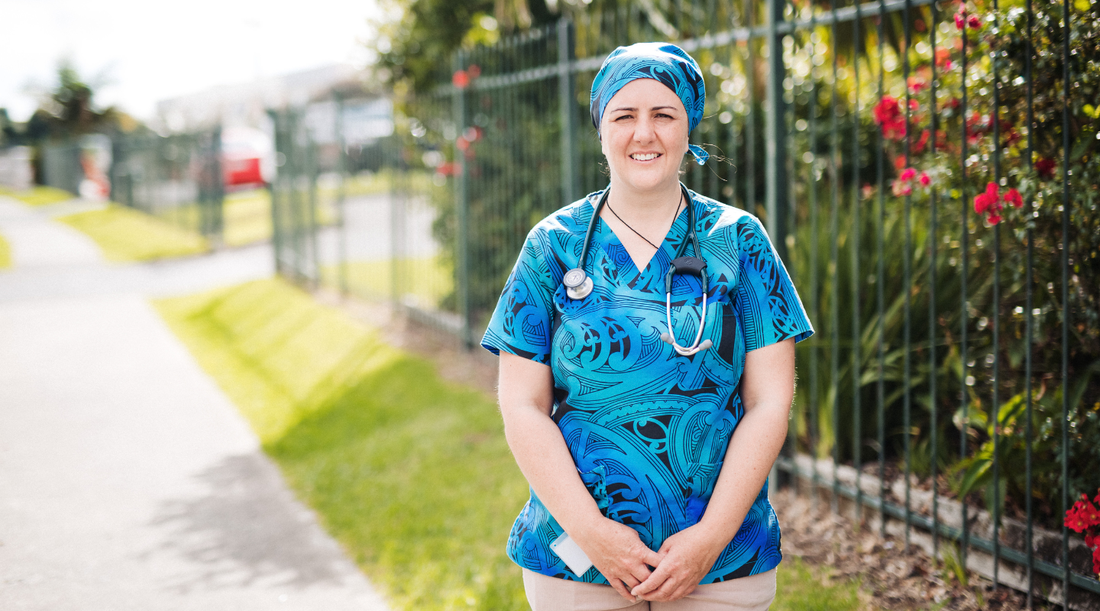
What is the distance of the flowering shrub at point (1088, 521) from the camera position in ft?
9.41

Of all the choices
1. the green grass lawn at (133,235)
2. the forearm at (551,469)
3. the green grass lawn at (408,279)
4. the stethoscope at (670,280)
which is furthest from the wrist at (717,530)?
the green grass lawn at (133,235)

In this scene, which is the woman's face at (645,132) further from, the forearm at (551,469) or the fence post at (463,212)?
the fence post at (463,212)

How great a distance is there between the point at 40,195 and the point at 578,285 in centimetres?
4010

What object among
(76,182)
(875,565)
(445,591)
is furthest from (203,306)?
(76,182)

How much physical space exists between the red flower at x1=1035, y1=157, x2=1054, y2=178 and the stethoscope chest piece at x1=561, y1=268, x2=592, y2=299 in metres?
2.13

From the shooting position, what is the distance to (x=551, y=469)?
6.41ft

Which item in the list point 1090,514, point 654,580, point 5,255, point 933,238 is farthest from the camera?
point 5,255

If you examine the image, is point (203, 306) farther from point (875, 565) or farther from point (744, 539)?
point (744, 539)

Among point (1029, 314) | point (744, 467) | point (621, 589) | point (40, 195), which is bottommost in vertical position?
point (621, 589)

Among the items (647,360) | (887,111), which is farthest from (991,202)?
(647,360)

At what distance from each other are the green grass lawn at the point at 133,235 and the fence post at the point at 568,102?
471 inches

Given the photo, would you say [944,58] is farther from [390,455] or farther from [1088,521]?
[390,455]

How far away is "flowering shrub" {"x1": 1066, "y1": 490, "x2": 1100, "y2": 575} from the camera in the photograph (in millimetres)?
2869

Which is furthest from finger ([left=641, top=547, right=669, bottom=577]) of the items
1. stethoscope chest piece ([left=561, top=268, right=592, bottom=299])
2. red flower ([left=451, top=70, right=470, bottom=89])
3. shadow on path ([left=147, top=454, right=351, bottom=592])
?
red flower ([left=451, top=70, right=470, bottom=89])
